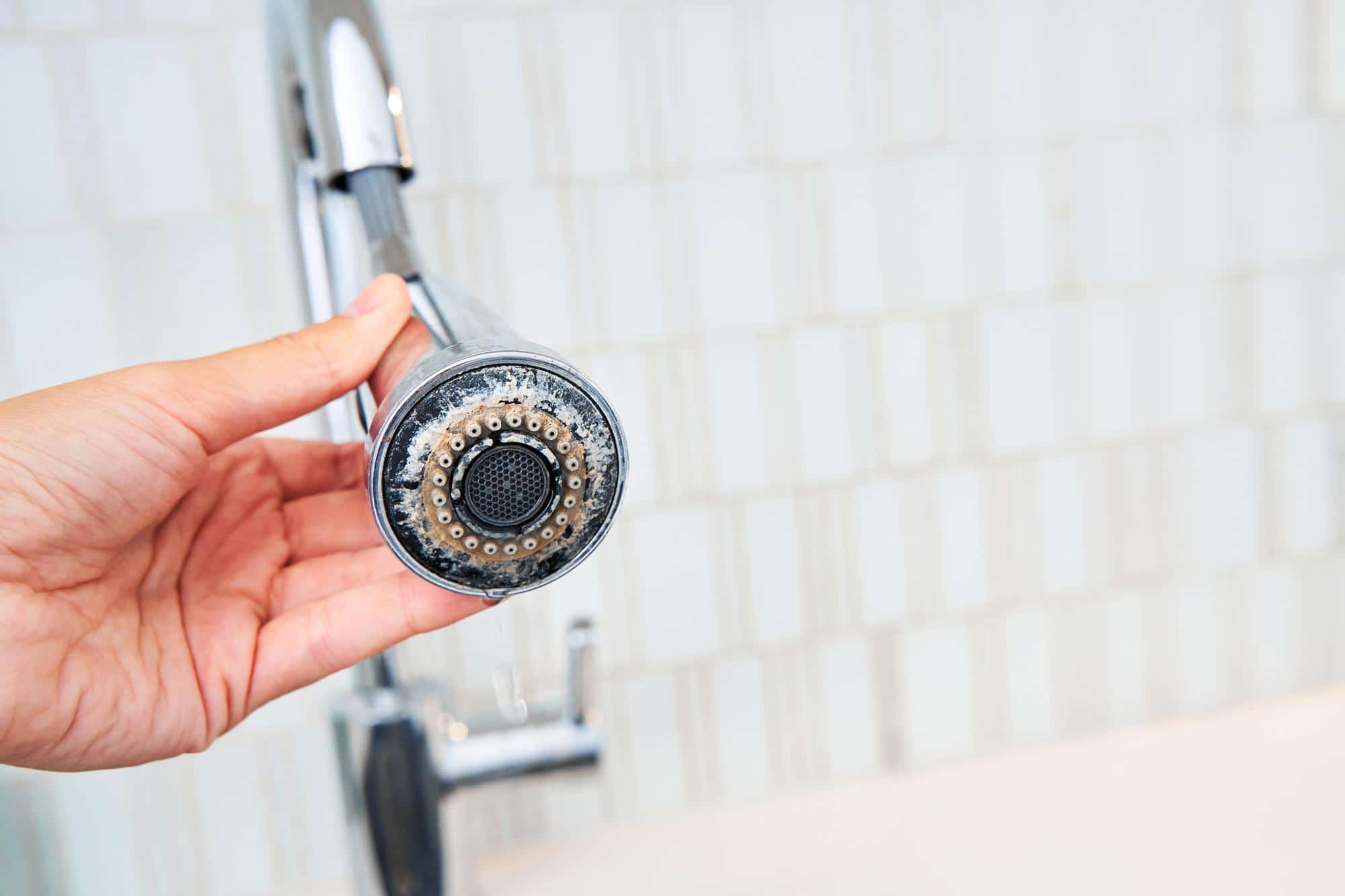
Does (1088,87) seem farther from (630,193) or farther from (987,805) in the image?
(987,805)

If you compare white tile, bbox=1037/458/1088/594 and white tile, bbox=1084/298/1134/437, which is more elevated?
white tile, bbox=1084/298/1134/437

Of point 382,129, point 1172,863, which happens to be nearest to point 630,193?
point 382,129

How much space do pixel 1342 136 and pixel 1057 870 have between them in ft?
1.89

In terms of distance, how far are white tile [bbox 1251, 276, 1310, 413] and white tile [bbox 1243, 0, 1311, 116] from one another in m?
0.13

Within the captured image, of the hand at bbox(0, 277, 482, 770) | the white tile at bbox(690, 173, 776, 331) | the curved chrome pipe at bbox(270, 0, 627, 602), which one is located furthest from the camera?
the white tile at bbox(690, 173, 776, 331)

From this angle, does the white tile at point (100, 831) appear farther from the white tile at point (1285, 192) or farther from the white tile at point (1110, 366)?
the white tile at point (1285, 192)

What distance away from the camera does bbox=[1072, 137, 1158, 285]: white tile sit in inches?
28.5

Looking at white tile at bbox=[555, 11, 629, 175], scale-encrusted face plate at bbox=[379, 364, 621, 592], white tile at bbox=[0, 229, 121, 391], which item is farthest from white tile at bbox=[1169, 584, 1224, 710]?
white tile at bbox=[0, 229, 121, 391]

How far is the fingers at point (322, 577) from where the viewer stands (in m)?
0.42

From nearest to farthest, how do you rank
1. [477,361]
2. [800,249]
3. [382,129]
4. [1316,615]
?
[477,361], [382,129], [800,249], [1316,615]

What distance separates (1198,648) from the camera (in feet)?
2.58

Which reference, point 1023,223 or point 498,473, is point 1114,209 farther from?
point 498,473

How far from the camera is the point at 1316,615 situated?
80cm

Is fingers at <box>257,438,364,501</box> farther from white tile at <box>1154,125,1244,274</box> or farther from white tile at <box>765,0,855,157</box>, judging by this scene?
white tile at <box>1154,125,1244,274</box>
